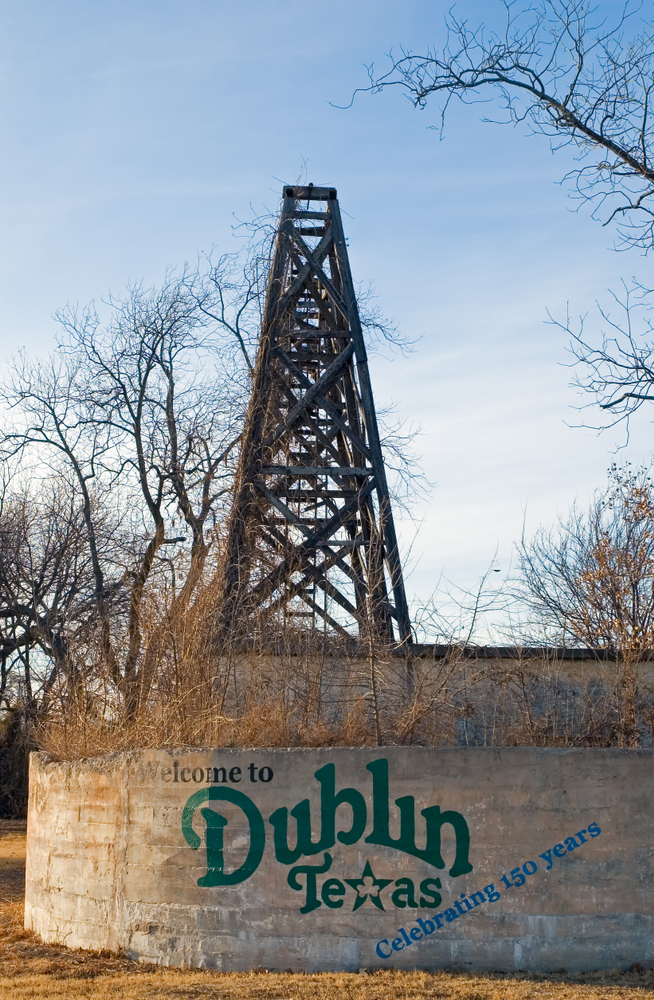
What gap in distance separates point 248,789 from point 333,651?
200cm

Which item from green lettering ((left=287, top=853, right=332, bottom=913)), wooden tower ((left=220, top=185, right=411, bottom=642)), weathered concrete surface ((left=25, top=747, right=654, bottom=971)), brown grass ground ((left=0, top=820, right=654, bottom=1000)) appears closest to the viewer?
brown grass ground ((left=0, top=820, right=654, bottom=1000))

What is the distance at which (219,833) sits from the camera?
29.6 ft

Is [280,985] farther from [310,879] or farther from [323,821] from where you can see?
[323,821]

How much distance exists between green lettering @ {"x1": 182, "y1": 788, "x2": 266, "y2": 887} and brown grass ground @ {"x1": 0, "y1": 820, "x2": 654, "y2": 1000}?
30.2 inches

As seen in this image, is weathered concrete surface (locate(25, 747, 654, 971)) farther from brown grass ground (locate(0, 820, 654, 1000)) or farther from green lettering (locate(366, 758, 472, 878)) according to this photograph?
brown grass ground (locate(0, 820, 654, 1000))

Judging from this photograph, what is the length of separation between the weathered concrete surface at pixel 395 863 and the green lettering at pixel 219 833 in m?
0.01

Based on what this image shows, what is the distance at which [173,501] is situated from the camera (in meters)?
23.2

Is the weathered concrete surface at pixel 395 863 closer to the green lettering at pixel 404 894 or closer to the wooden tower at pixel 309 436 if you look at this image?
the green lettering at pixel 404 894

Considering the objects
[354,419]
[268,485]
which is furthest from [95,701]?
[354,419]

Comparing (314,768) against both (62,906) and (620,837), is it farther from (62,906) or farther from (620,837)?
(62,906)

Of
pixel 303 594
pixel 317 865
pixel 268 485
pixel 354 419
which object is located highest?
pixel 354 419

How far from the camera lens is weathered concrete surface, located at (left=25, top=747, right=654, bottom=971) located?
839cm

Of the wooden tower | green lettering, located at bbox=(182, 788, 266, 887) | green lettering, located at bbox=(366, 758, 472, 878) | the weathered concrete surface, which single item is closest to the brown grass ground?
the weathered concrete surface

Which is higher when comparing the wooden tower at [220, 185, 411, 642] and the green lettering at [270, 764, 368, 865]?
the wooden tower at [220, 185, 411, 642]
